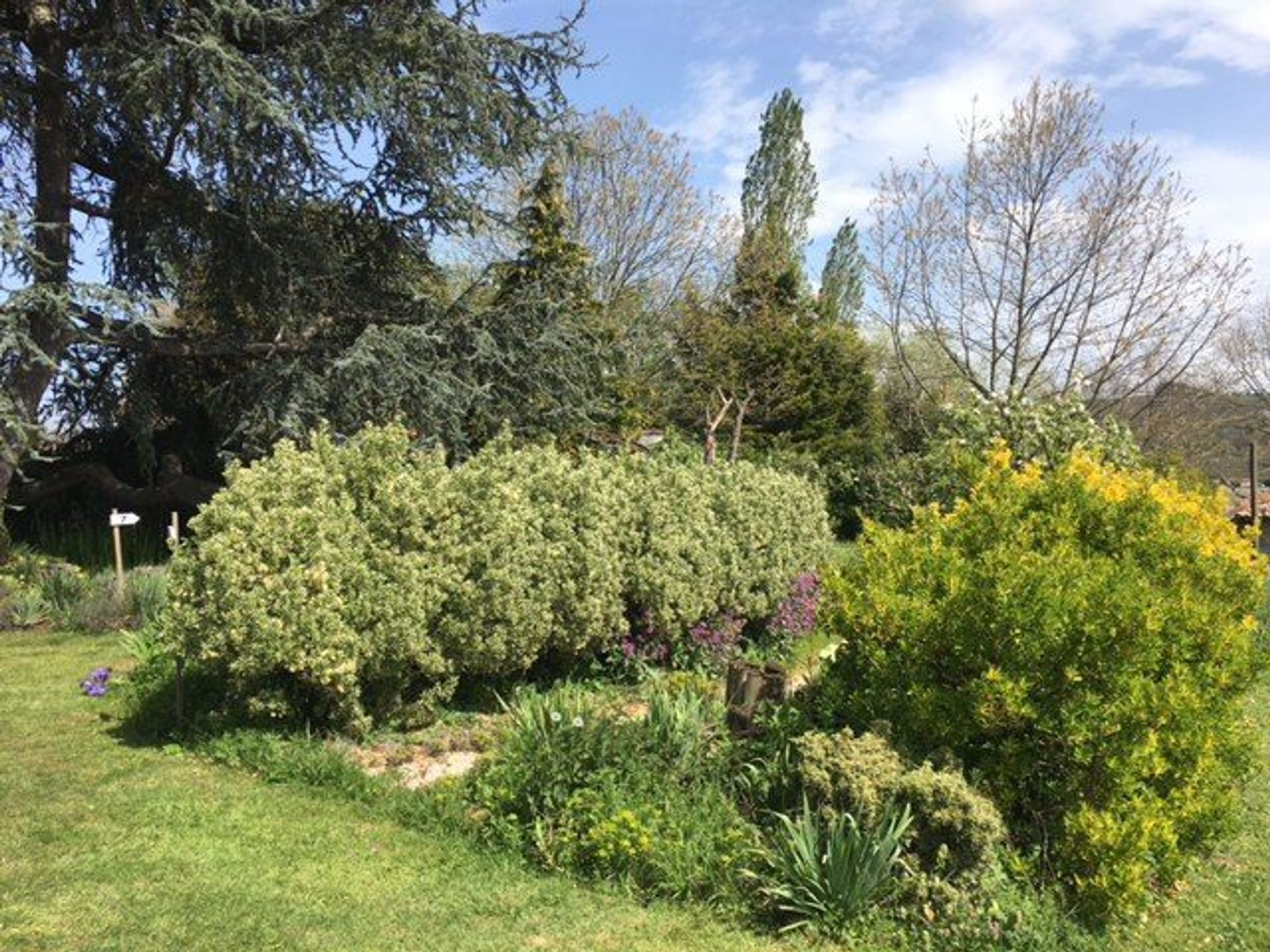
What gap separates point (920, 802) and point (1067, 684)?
2.67 ft

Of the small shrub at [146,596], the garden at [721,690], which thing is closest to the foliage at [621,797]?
the garden at [721,690]

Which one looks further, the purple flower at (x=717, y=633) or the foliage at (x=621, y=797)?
the purple flower at (x=717, y=633)

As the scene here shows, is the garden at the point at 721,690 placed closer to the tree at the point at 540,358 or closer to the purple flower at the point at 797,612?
the purple flower at the point at 797,612

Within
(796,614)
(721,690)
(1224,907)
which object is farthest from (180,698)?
(1224,907)

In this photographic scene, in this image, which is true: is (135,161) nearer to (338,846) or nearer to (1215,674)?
(338,846)

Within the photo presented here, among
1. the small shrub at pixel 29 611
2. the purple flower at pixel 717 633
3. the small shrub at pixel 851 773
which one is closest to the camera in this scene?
the small shrub at pixel 851 773

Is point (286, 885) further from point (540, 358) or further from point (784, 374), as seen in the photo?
point (784, 374)

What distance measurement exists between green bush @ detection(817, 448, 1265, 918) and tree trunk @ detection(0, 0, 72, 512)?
399 inches

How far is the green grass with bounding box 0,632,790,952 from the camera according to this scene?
11.2 ft

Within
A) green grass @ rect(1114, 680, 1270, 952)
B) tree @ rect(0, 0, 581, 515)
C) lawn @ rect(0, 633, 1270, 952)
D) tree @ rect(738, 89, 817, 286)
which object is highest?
tree @ rect(738, 89, 817, 286)

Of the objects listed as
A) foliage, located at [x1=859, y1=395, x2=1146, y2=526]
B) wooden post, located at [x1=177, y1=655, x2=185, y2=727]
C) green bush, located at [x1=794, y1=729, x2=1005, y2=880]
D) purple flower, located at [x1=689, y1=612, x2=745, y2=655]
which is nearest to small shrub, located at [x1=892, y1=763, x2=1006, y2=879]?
green bush, located at [x1=794, y1=729, x2=1005, y2=880]

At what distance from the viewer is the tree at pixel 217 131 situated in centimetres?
1059

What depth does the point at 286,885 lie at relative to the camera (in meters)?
3.80

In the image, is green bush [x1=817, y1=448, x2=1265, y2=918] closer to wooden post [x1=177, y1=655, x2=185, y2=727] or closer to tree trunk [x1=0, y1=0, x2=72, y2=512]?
wooden post [x1=177, y1=655, x2=185, y2=727]
